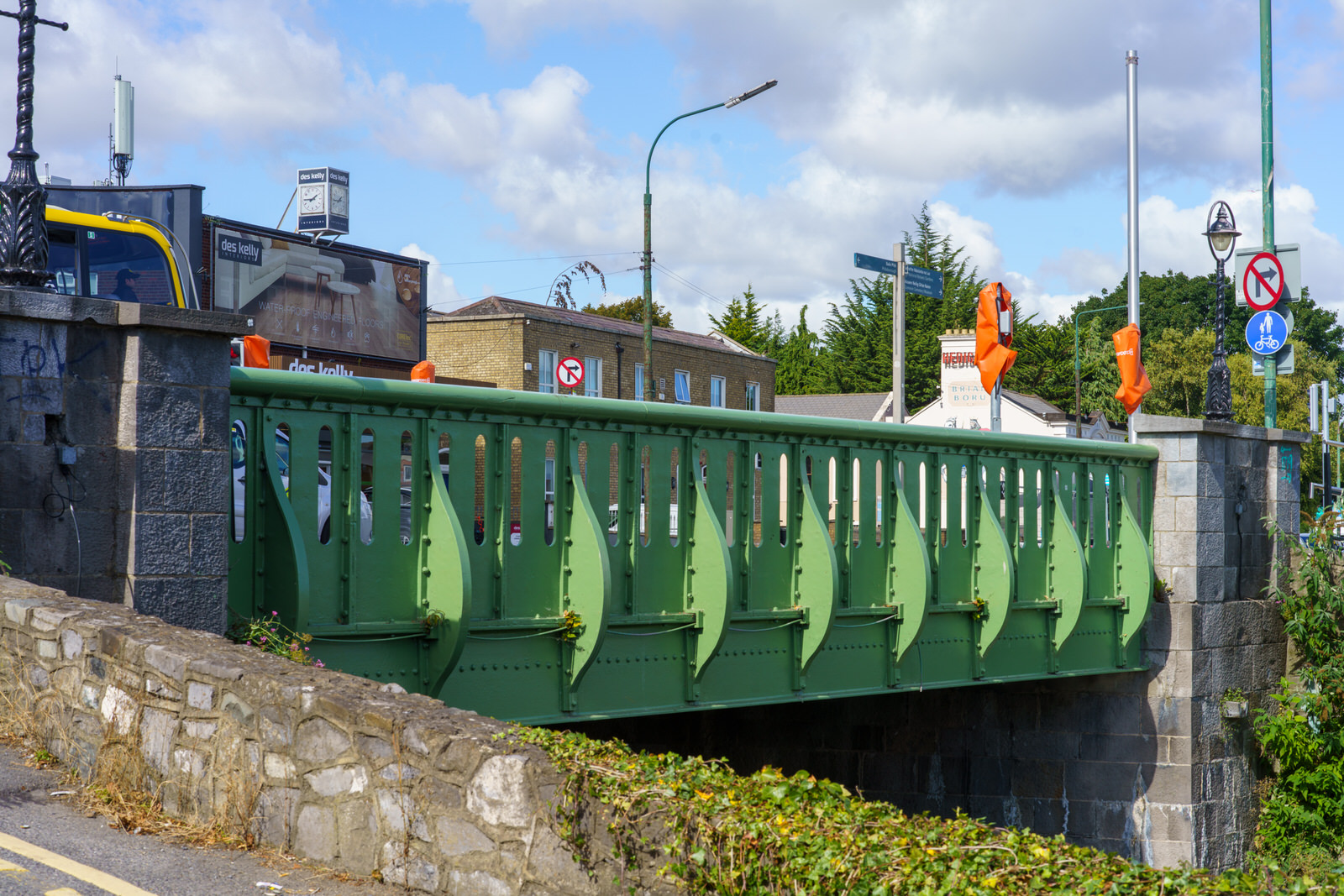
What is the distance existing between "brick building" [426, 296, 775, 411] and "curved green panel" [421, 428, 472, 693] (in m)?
29.3

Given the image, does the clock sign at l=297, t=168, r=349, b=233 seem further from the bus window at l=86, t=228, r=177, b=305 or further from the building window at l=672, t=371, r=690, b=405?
the building window at l=672, t=371, r=690, b=405

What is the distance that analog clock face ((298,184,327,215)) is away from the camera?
29.0m

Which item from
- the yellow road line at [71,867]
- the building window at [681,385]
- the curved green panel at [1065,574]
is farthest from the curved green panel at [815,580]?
the building window at [681,385]

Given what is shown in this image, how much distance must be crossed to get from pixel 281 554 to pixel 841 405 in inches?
2272

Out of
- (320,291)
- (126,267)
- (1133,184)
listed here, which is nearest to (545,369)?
(320,291)

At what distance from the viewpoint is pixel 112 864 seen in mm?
4609

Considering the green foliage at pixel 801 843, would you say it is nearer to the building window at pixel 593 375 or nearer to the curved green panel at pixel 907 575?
the curved green panel at pixel 907 575

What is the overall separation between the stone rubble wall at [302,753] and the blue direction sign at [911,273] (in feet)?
42.8

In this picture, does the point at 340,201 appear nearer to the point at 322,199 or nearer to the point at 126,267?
the point at 322,199

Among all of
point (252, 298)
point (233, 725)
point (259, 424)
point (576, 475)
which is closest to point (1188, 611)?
point (576, 475)

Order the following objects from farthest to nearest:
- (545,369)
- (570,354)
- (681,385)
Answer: (681,385) → (570,354) → (545,369)

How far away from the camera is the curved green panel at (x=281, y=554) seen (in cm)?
696

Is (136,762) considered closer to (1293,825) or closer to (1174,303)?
(1293,825)

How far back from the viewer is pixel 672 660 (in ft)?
29.6
